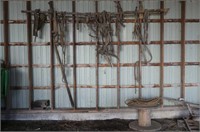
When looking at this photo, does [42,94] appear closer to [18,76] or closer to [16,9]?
[18,76]

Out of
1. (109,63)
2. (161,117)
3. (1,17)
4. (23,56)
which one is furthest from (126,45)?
(1,17)

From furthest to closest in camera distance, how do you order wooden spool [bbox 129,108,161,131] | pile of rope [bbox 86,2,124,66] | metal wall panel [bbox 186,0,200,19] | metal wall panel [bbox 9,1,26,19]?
metal wall panel [bbox 186,0,200,19]
metal wall panel [bbox 9,1,26,19]
pile of rope [bbox 86,2,124,66]
wooden spool [bbox 129,108,161,131]

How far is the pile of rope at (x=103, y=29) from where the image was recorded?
6.29m

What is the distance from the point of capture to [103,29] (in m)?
6.30

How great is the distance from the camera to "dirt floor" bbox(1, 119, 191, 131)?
5832 millimetres

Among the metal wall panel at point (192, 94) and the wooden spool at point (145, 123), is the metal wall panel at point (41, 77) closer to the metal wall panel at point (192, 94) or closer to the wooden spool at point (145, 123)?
the wooden spool at point (145, 123)

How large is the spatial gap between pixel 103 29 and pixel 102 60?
0.73m

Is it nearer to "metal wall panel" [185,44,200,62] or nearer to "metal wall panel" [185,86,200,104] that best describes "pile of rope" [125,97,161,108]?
"metal wall panel" [185,86,200,104]

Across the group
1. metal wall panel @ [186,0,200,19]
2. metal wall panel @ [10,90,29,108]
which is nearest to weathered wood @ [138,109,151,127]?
metal wall panel @ [186,0,200,19]

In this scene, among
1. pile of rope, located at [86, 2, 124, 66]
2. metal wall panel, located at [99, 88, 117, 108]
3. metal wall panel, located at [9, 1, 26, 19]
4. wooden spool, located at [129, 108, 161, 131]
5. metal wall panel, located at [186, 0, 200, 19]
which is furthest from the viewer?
metal wall panel, located at [99, 88, 117, 108]

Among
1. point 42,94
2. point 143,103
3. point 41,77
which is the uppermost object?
point 41,77

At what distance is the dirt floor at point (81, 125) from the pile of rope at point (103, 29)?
1482 millimetres

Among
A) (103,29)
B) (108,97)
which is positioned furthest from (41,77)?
(103,29)

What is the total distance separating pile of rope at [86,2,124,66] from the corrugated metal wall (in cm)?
17
